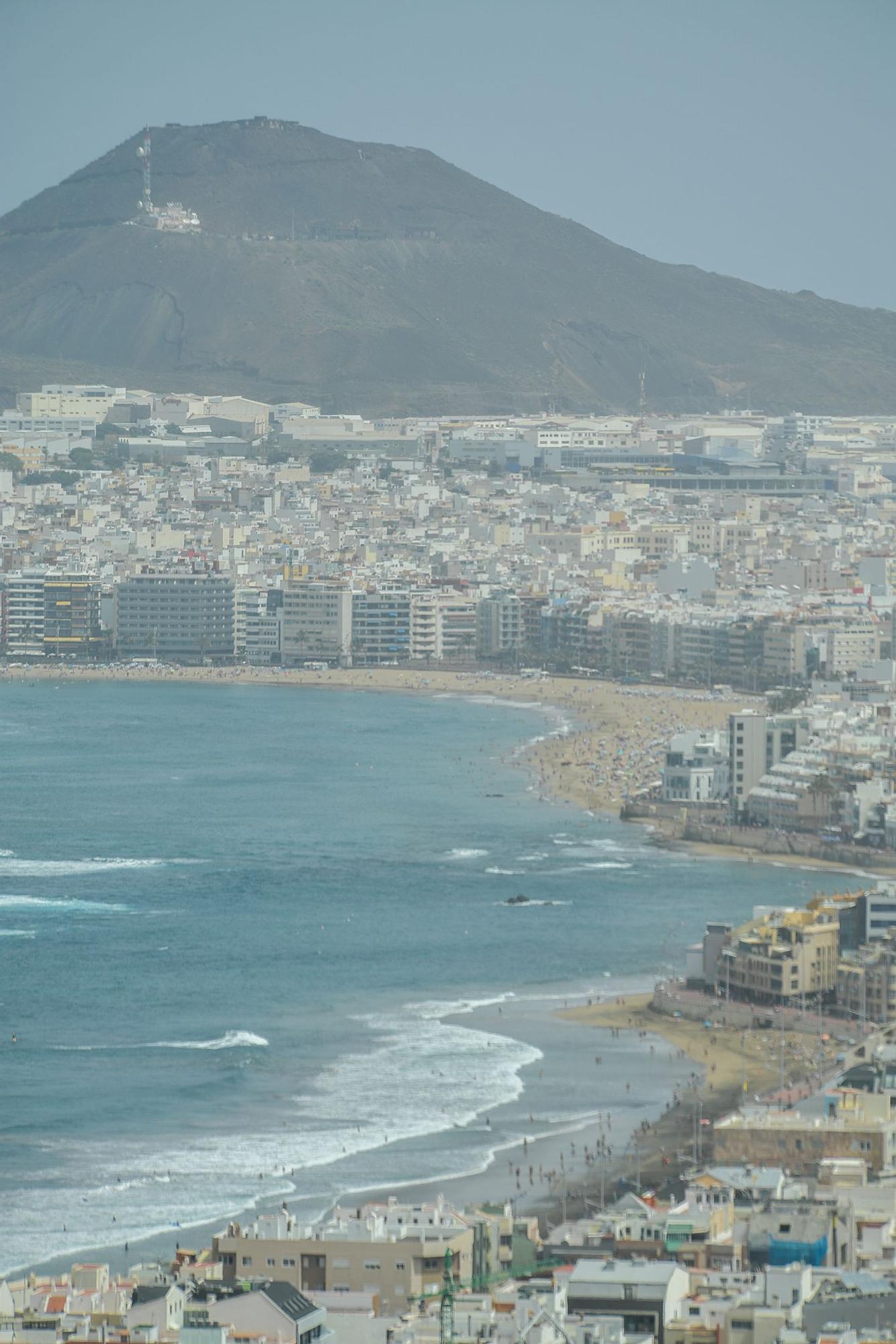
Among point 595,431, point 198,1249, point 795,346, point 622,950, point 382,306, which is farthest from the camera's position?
point 795,346

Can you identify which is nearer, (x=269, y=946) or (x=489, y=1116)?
(x=489, y=1116)

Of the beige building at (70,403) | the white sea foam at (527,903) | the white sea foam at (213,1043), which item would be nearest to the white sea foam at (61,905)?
the white sea foam at (527,903)

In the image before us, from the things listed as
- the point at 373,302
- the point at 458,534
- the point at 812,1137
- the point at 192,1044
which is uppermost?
the point at 373,302

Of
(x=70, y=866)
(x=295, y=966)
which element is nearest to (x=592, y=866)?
(x=70, y=866)

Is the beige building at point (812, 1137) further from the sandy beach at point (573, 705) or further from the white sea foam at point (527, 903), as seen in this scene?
the sandy beach at point (573, 705)

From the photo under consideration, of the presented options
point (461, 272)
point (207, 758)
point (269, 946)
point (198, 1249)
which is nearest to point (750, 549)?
point (207, 758)

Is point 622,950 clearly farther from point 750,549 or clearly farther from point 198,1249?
point 750,549

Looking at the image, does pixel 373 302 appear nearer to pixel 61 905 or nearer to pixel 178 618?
pixel 178 618
